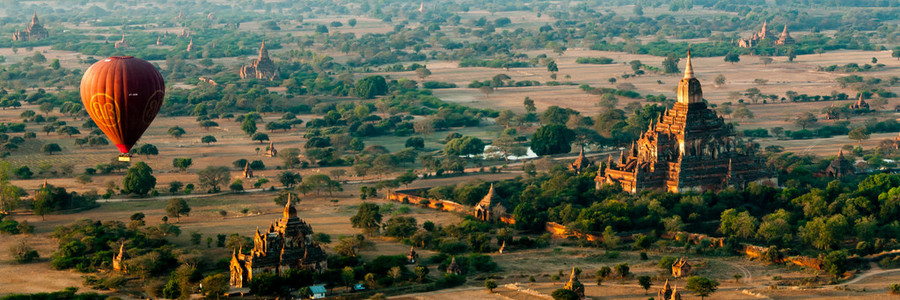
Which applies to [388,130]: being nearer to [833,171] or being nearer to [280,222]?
[833,171]

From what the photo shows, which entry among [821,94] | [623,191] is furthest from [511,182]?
[821,94]

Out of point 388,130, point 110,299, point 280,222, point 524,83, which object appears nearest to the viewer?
point 110,299

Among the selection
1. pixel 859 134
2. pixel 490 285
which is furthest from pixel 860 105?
pixel 490 285

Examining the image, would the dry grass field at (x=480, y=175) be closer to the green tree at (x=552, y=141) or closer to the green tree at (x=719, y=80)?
the green tree at (x=719, y=80)

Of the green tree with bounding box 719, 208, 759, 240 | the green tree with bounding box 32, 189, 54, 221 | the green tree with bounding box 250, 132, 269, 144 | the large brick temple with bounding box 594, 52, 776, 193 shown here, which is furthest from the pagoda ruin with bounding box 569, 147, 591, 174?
the green tree with bounding box 32, 189, 54, 221

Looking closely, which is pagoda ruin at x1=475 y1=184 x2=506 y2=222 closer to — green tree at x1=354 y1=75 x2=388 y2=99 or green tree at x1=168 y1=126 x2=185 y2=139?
green tree at x1=168 y1=126 x2=185 y2=139

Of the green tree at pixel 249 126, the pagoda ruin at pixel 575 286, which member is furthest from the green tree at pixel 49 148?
the pagoda ruin at pixel 575 286
